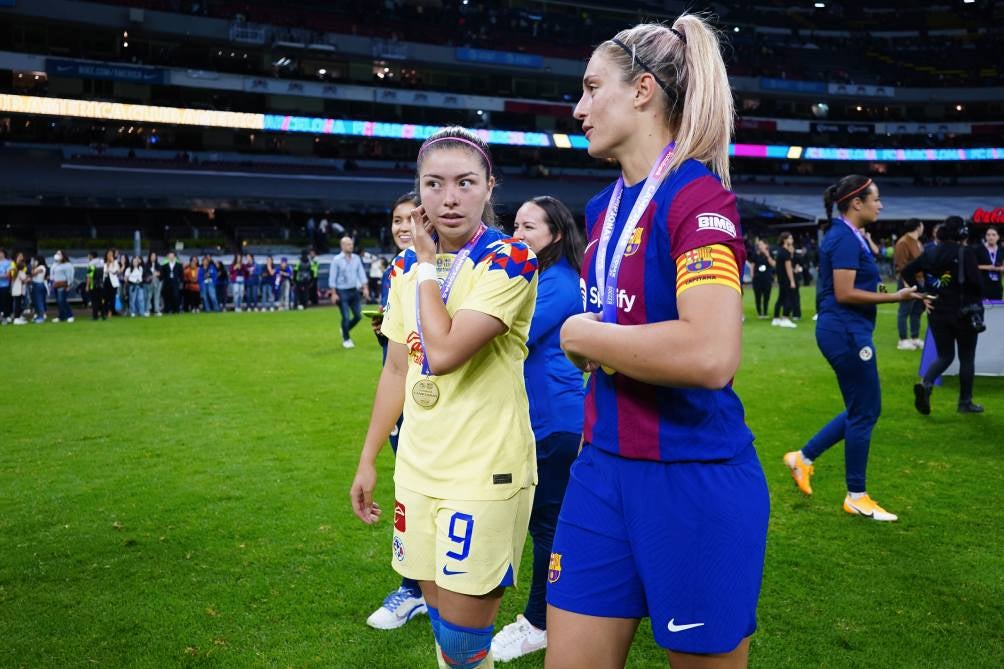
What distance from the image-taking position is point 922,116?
63281 millimetres

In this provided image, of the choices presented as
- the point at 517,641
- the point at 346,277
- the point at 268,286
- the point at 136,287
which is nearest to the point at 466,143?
the point at 517,641

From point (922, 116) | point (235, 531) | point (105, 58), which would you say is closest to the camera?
point (235, 531)

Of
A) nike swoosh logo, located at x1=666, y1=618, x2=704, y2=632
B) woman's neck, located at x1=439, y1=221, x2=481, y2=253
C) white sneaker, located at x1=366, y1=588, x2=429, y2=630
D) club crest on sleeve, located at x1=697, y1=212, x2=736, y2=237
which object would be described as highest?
club crest on sleeve, located at x1=697, y1=212, x2=736, y2=237

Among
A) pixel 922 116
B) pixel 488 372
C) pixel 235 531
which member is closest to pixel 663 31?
pixel 488 372

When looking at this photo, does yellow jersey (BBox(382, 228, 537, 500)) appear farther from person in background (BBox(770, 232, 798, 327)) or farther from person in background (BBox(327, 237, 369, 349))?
person in background (BBox(770, 232, 798, 327))

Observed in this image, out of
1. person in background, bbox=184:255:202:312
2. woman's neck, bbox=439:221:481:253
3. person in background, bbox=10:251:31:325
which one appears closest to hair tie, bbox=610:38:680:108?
woman's neck, bbox=439:221:481:253

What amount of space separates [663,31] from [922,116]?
236 feet

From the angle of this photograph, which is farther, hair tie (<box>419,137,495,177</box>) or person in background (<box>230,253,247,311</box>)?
person in background (<box>230,253,247,311</box>)

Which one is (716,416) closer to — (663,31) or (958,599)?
(663,31)

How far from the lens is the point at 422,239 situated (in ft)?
8.18

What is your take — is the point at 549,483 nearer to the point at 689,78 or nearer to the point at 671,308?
the point at 671,308

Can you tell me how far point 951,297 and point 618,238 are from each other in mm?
8096

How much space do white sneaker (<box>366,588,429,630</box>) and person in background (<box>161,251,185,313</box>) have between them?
23.4 meters

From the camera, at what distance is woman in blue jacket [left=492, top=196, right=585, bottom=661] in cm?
365
